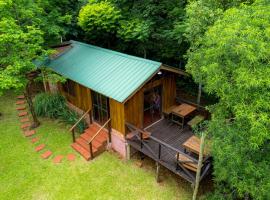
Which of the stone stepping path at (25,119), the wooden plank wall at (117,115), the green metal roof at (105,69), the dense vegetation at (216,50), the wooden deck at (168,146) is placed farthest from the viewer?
the stone stepping path at (25,119)

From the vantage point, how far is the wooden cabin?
9.63 metres

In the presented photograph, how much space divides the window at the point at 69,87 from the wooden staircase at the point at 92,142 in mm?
2490

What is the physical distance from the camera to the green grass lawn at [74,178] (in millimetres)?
9055

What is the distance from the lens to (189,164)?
8164 mm

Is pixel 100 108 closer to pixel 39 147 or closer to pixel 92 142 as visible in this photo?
pixel 92 142

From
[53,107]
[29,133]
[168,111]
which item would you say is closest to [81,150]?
[29,133]

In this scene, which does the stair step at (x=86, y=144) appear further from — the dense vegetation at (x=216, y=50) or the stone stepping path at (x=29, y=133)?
the dense vegetation at (x=216, y=50)

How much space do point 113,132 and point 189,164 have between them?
158 inches

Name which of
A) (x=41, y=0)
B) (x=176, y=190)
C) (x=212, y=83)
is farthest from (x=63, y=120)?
(x=212, y=83)

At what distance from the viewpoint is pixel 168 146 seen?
27.6 feet

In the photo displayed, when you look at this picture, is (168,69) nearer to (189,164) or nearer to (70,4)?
(189,164)

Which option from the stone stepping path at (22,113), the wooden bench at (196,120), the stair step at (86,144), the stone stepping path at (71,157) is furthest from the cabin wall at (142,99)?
the stone stepping path at (22,113)

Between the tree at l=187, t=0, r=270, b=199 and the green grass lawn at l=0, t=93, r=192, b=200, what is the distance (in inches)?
146

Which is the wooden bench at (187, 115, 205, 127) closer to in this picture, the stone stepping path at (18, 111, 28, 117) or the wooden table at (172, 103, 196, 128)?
the wooden table at (172, 103, 196, 128)
